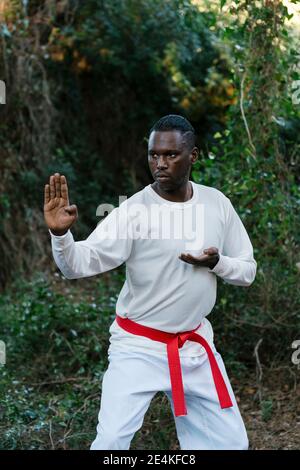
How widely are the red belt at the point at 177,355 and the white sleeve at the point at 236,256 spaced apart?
291 mm

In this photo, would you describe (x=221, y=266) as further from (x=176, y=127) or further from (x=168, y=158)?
(x=176, y=127)

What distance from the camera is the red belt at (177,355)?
3744mm

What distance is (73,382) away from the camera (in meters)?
5.82

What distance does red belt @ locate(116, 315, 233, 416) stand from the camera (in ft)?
12.3

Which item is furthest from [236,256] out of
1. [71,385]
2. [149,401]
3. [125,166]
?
[125,166]

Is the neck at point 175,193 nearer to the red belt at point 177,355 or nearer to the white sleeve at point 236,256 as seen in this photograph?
the white sleeve at point 236,256

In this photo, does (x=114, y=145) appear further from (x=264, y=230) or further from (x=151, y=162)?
(x=151, y=162)

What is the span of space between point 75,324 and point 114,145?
3.86 meters

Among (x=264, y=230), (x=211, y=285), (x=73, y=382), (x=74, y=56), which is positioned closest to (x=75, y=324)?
(x=73, y=382)

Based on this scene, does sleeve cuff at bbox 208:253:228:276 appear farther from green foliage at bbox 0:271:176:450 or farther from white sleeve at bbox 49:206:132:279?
green foliage at bbox 0:271:176:450

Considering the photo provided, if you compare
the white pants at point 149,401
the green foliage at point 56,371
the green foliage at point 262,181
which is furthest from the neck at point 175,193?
the green foliage at point 262,181

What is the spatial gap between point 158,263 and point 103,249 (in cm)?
24

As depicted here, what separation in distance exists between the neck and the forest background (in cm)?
164

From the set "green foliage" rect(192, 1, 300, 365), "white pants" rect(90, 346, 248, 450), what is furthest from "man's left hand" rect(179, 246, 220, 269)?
"green foliage" rect(192, 1, 300, 365)
